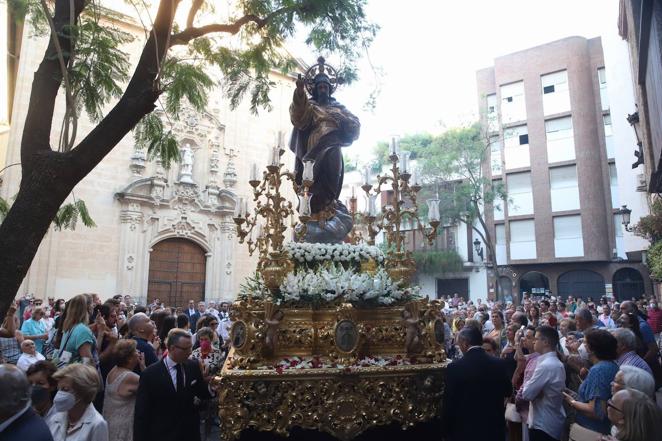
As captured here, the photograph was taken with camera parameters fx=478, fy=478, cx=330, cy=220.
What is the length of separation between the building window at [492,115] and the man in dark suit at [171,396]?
28257 mm

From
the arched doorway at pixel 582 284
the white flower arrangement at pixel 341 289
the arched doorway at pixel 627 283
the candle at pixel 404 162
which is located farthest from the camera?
the arched doorway at pixel 582 284

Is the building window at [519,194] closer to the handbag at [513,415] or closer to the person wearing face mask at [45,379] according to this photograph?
the handbag at [513,415]

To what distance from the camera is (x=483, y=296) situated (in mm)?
32062

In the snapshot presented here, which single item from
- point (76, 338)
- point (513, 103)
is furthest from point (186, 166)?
point (513, 103)

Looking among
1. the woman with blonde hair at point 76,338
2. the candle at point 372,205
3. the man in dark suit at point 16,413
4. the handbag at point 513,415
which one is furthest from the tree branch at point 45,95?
the handbag at point 513,415

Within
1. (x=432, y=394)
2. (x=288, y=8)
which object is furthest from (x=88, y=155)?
(x=432, y=394)

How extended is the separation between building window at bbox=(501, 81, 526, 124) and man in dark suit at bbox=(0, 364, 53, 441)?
109 feet

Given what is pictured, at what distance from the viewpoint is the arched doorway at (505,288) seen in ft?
103

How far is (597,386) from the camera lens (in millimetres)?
3998

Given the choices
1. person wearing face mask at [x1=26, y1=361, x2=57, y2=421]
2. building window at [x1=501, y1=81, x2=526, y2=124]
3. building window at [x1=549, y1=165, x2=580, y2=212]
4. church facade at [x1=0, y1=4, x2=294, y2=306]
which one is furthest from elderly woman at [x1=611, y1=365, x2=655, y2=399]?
building window at [x1=501, y1=81, x2=526, y2=124]

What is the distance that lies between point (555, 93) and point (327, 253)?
3000cm

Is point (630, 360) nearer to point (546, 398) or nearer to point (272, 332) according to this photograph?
point (546, 398)

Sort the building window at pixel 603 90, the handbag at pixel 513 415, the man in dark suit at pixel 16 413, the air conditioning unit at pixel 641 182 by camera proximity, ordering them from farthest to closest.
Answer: the building window at pixel 603 90 < the air conditioning unit at pixel 641 182 < the handbag at pixel 513 415 < the man in dark suit at pixel 16 413

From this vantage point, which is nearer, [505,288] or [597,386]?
[597,386]
